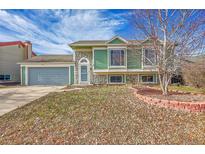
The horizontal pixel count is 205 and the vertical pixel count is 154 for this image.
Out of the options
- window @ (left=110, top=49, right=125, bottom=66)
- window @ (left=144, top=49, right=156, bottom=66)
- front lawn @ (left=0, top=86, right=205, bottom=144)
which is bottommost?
front lawn @ (left=0, top=86, right=205, bottom=144)

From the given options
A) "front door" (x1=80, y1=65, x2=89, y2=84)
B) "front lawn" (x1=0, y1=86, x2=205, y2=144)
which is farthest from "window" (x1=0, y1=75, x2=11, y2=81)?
"front lawn" (x1=0, y1=86, x2=205, y2=144)

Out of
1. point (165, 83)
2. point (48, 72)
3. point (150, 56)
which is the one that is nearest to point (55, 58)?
point (48, 72)

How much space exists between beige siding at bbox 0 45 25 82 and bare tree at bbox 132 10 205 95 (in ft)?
57.4

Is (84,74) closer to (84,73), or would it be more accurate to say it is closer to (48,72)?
(84,73)

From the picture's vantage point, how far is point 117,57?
16.2 metres

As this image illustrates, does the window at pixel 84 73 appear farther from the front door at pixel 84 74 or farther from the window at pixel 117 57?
the window at pixel 117 57

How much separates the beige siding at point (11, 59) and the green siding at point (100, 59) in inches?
397

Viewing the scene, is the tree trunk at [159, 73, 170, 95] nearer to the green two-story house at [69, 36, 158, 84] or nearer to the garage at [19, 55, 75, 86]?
the green two-story house at [69, 36, 158, 84]

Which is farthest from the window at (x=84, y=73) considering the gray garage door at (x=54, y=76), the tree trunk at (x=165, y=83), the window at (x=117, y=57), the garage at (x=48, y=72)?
the tree trunk at (x=165, y=83)

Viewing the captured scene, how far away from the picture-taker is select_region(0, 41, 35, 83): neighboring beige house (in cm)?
2072

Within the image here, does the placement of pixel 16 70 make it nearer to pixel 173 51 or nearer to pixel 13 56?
pixel 13 56

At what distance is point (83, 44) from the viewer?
16688 millimetres

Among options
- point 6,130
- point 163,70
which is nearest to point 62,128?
point 6,130
